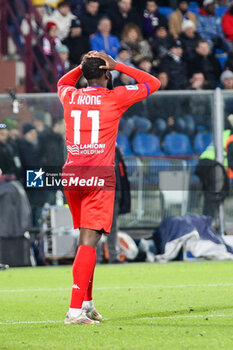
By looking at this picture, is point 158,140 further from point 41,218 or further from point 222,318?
point 222,318

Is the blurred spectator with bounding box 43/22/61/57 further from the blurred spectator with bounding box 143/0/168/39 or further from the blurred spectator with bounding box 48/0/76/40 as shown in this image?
the blurred spectator with bounding box 143/0/168/39

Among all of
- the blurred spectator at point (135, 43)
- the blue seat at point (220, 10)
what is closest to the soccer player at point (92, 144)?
the blurred spectator at point (135, 43)

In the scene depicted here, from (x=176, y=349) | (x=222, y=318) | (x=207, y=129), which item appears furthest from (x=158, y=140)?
(x=176, y=349)

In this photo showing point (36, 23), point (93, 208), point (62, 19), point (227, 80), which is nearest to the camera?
point (93, 208)

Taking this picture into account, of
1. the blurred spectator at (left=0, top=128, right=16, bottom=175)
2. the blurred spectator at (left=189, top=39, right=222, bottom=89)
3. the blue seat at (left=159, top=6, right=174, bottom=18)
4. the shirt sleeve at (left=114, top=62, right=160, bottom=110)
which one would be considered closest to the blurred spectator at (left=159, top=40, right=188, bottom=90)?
the blurred spectator at (left=189, top=39, right=222, bottom=89)

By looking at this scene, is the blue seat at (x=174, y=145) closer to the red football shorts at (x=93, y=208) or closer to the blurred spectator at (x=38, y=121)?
the blurred spectator at (x=38, y=121)

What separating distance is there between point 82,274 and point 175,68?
492 inches

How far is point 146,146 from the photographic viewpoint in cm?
1479

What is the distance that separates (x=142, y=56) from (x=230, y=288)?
396 inches

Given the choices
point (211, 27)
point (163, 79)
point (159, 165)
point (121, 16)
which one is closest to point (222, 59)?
point (211, 27)

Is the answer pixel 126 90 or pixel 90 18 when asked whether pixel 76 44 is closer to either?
pixel 90 18

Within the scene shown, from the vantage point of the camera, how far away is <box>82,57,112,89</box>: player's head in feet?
24.2

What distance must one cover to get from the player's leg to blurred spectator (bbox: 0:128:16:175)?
291 inches

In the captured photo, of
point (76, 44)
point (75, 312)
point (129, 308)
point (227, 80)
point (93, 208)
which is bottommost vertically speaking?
point (129, 308)
